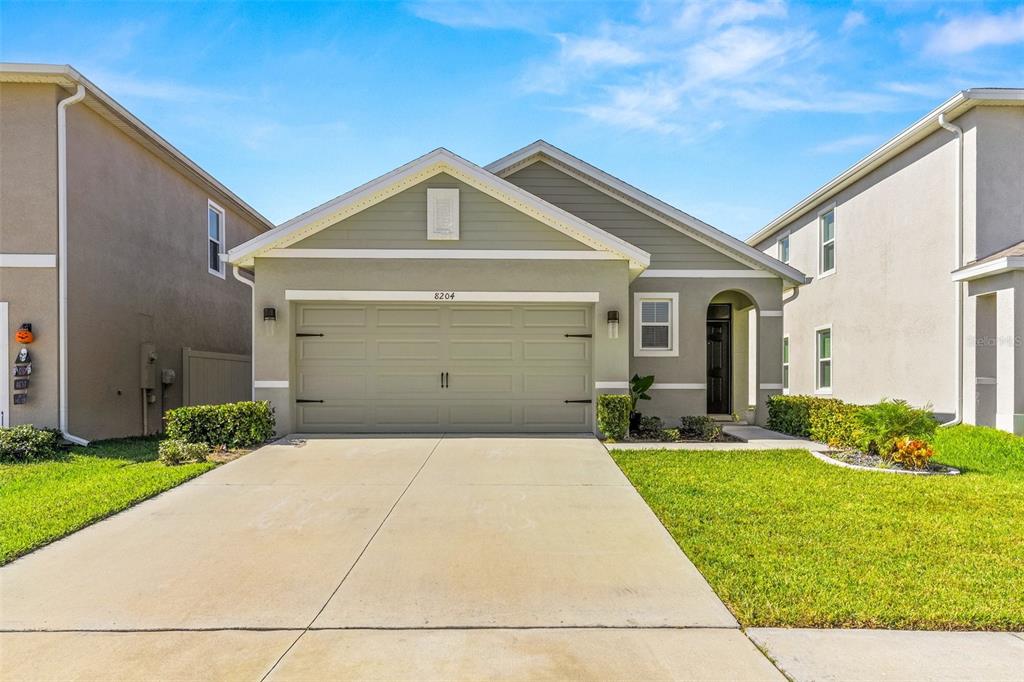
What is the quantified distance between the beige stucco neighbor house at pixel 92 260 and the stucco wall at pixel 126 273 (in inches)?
1.1

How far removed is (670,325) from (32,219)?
1172cm

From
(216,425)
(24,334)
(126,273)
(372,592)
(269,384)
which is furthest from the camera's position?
(126,273)

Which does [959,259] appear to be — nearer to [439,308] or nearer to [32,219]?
[439,308]

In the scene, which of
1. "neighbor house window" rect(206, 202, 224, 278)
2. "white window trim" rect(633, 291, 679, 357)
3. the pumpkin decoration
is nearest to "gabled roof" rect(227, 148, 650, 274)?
"white window trim" rect(633, 291, 679, 357)

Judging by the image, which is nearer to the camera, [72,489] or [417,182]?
[72,489]

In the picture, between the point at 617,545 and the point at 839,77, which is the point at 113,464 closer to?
the point at 617,545

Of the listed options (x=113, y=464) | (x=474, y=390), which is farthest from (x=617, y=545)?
(x=113, y=464)

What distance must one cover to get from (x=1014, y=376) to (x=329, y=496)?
10.9 metres

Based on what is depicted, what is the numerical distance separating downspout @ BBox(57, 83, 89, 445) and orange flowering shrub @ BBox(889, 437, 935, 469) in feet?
41.6

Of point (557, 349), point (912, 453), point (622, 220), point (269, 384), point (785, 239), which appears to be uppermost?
point (785, 239)

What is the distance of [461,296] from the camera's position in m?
9.84

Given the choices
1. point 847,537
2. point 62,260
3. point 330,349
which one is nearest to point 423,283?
point 330,349

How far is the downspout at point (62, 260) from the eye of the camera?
927 centimetres

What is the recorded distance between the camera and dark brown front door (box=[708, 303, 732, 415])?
14398 mm
